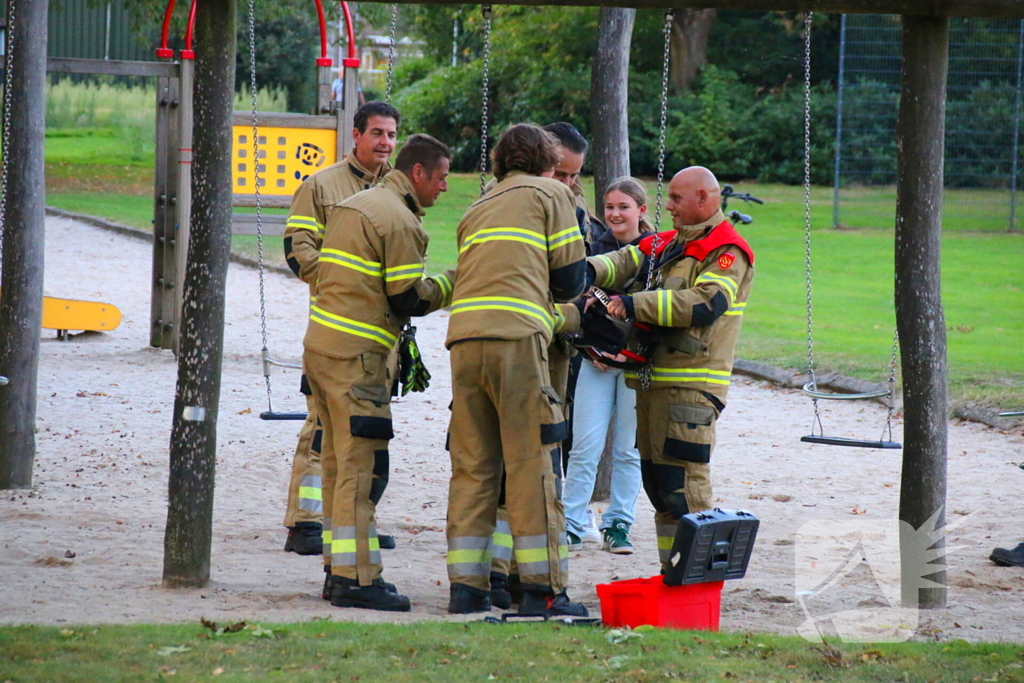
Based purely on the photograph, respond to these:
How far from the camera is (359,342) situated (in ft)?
16.7

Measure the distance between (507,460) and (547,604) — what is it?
0.62 meters

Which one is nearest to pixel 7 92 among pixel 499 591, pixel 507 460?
pixel 507 460

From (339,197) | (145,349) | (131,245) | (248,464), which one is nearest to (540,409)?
(339,197)

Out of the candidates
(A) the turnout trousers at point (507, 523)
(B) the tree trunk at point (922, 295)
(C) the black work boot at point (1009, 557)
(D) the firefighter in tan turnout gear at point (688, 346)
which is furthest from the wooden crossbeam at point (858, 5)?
(C) the black work boot at point (1009, 557)

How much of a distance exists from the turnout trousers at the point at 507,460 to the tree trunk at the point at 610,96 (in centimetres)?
275

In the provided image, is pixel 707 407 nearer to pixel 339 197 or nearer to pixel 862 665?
pixel 862 665

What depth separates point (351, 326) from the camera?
5086 mm

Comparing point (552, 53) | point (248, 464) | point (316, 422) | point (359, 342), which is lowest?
point (248, 464)

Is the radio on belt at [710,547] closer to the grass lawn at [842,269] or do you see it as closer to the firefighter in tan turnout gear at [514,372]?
the firefighter in tan turnout gear at [514,372]

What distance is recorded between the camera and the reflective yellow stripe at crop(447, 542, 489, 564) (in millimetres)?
5121

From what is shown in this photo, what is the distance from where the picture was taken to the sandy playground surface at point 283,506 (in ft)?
17.3

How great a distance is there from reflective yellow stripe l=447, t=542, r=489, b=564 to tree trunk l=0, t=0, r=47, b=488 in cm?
323

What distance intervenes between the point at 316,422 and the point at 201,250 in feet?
3.48

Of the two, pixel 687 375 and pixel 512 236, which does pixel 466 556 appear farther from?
pixel 512 236
